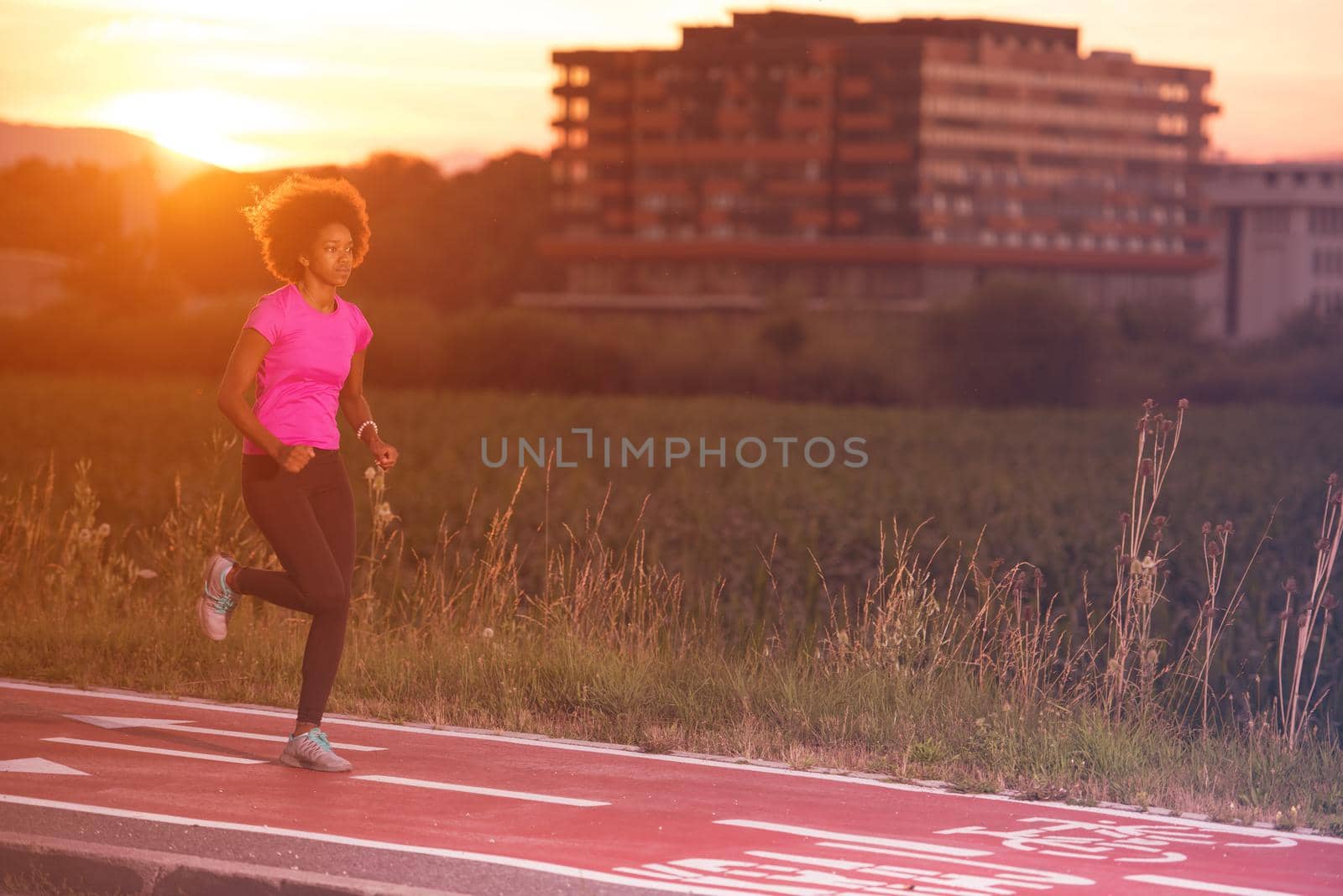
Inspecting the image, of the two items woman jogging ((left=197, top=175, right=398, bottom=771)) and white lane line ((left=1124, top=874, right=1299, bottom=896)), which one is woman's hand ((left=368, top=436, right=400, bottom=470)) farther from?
white lane line ((left=1124, top=874, right=1299, bottom=896))

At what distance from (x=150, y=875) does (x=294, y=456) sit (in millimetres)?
1644

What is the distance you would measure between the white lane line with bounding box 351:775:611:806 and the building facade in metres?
35.2

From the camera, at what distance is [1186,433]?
44.3 metres

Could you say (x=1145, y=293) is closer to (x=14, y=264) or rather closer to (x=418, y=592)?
(x=14, y=264)

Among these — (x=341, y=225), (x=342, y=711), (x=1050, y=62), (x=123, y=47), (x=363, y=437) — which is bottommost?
(x=342, y=711)

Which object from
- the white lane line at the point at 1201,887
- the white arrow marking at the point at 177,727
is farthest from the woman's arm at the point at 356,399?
the white lane line at the point at 1201,887

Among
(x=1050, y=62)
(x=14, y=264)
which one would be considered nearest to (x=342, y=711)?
(x=14, y=264)

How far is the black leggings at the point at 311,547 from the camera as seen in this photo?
23.6 feet

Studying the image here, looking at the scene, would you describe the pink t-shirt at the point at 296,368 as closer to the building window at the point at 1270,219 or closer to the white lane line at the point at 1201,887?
the white lane line at the point at 1201,887

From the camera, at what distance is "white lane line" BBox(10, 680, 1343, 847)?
678 cm

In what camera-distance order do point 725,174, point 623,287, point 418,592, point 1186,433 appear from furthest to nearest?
point 1186,433
point 725,174
point 623,287
point 418,592

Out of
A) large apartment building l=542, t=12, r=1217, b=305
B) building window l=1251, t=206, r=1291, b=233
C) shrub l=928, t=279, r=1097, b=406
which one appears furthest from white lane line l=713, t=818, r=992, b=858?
shrub l=928, t=279, r=1097, b=406

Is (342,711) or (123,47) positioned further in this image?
(123,47)

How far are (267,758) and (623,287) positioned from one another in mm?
29441
